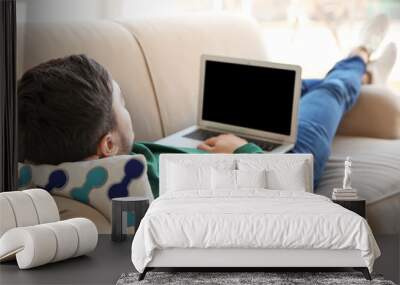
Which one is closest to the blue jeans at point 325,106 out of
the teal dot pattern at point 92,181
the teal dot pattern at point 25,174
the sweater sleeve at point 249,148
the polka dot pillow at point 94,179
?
the sweater sleeve at point 249,148

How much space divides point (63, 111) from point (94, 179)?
0.55 metres

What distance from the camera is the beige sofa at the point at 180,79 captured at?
257 inches

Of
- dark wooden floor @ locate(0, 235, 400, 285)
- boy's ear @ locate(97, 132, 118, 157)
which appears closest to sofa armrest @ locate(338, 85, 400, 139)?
dark wooden floor @ locate(0, 235, 400, 285)

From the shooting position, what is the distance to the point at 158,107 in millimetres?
6535

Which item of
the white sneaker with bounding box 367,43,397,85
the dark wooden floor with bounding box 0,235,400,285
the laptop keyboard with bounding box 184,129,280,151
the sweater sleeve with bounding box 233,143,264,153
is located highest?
the white sneaker with bounding box 367,43,397,85

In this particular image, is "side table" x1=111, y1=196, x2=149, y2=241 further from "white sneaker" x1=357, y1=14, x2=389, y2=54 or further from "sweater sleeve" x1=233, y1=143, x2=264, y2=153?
"white sneaker" x1=357, y1=14, x2=389, y2=54

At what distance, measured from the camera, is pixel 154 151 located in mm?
6586

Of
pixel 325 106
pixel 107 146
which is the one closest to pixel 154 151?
pixel 107 146

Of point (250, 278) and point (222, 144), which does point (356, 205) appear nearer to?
point (222, 144)

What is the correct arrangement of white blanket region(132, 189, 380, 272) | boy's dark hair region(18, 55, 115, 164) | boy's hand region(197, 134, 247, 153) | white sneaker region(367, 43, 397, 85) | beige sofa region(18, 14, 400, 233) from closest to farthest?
white blanket region(132, 189, 380, 272)
boy's dark hair region(18, 55, 115, 164)
beige sofa region(18, 14, 400, 233)
boy's hand region(197, 134, 247, 153)
white sneaker region(367, 43, 397, 85)

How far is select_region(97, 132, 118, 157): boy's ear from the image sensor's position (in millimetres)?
6477

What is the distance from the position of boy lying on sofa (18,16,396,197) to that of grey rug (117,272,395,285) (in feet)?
5.20

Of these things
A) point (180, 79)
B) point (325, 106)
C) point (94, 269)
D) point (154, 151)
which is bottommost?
point (94, 269)

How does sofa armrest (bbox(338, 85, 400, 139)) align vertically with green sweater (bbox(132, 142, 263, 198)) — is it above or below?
above
